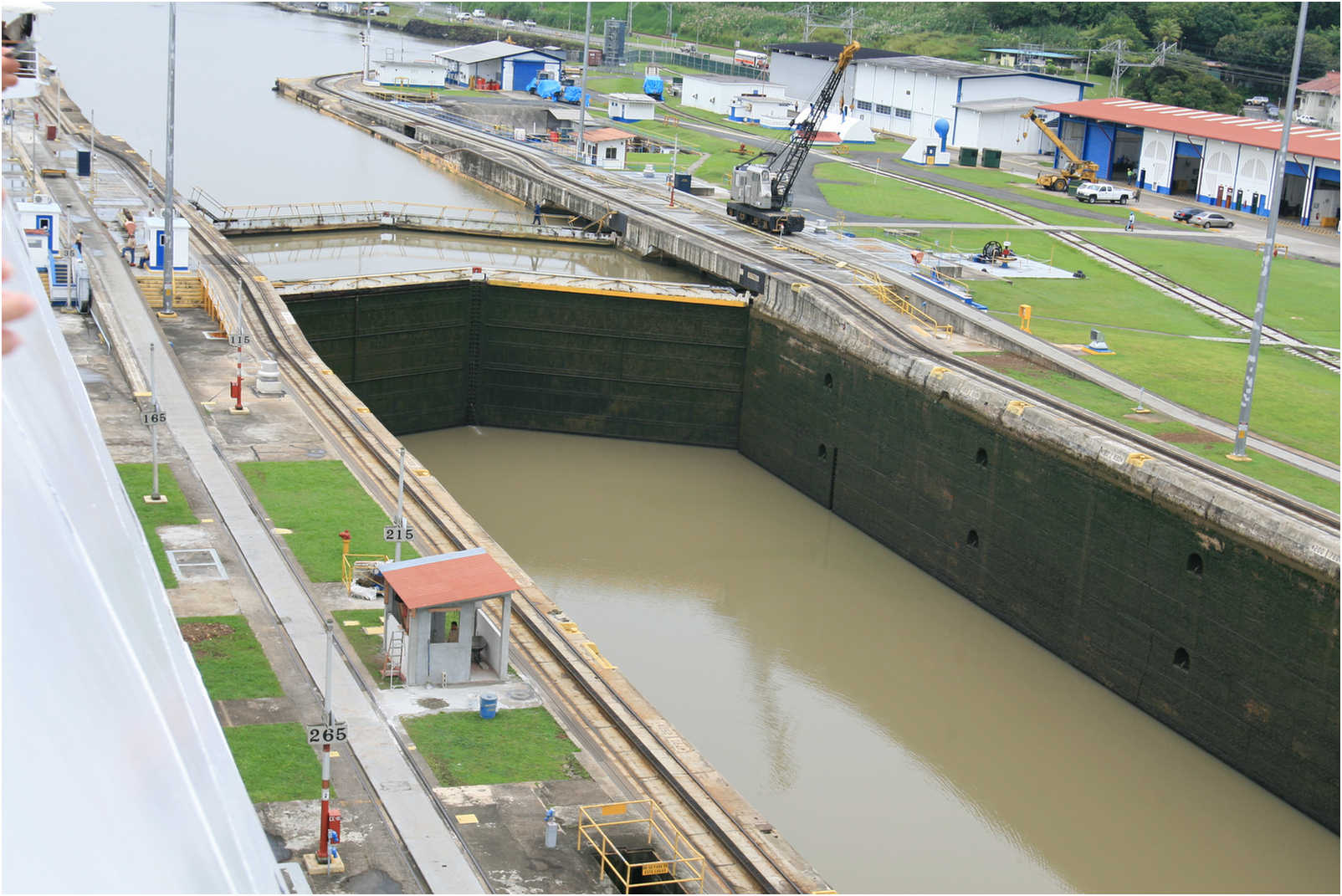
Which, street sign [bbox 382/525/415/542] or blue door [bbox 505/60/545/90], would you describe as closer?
street sign [bbox 382/525/415/542]

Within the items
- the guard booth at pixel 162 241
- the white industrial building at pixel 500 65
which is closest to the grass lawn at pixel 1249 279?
the guard booth at pixel 162 241

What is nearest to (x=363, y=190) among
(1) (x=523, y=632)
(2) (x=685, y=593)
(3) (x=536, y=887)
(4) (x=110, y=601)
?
(2) (x=685, y=593)

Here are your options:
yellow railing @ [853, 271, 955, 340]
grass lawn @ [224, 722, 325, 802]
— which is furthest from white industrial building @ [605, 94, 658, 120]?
grass lawn @ [224, 722, 325, 802]

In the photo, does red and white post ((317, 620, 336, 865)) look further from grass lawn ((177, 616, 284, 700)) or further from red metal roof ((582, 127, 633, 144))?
red metal roof ((582, 127, 633, 144))

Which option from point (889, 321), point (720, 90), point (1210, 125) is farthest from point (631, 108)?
point (889, 321)

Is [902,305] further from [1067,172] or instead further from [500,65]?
[500,65]

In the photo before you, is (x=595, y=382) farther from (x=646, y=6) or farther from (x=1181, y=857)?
(x=646, y=6)
